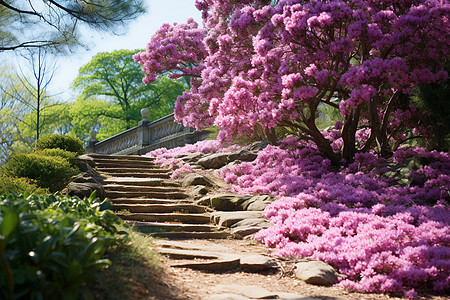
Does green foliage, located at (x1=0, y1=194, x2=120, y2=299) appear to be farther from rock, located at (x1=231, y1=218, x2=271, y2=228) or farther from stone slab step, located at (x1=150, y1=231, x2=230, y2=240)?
rock, located at (x1=231, y1=218, x2=271, y2=228)

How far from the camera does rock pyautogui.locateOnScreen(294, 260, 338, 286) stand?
446 centimetres

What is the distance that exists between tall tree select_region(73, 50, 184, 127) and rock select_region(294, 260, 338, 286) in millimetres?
27596

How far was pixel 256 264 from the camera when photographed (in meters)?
4.79

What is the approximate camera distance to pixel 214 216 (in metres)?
7.39

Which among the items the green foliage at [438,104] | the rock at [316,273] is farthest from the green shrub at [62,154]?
the green foliage at [438,104]

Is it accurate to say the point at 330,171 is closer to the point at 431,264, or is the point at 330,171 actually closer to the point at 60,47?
the point at 431,264

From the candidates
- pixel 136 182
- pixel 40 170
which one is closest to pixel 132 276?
pixel 40 170

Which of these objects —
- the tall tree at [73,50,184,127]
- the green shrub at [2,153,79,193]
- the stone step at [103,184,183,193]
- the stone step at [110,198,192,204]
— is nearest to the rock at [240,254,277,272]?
the stone step at [110,198,192,204]

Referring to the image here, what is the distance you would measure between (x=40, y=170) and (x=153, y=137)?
37.5 feet

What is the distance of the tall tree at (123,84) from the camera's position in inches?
1237

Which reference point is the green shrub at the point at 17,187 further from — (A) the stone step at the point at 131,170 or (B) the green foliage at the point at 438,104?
(B) the green foliage at the point at 438,104

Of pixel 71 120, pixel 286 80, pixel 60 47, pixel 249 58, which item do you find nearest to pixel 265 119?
pixel 286 80

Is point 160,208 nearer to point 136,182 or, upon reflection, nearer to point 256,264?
point 136,182

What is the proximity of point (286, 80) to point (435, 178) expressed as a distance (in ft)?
11.7
